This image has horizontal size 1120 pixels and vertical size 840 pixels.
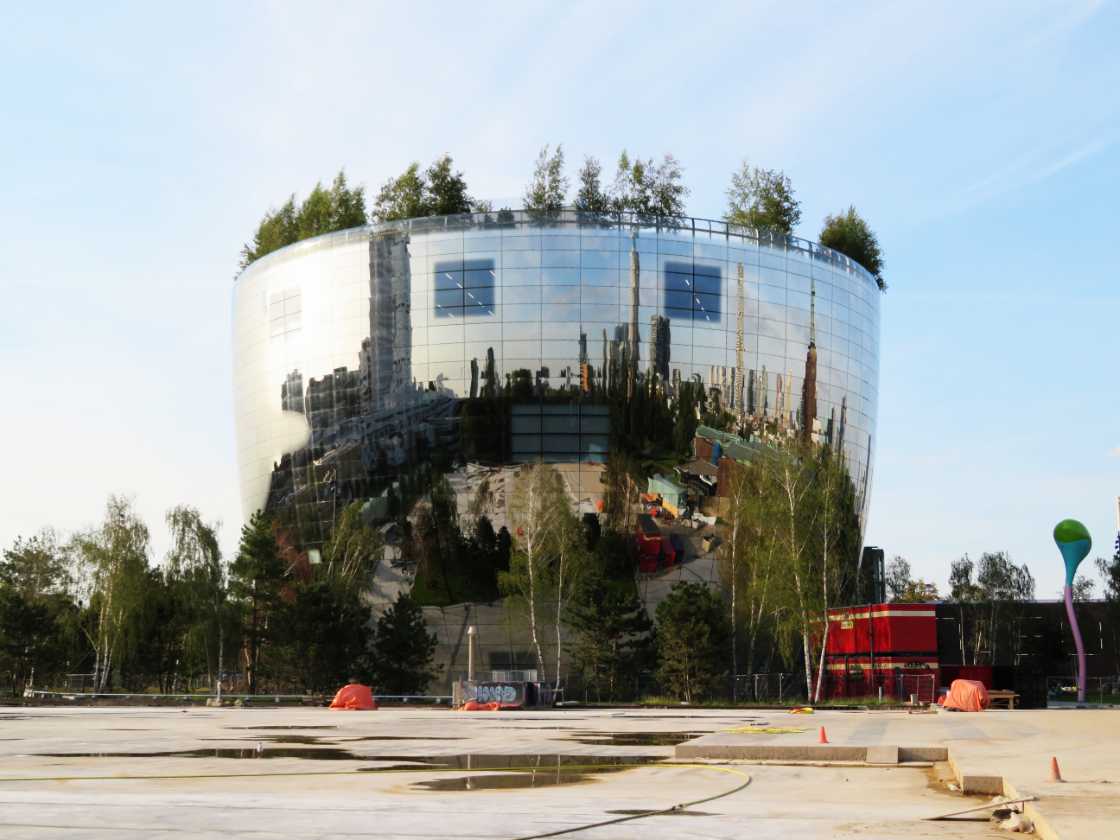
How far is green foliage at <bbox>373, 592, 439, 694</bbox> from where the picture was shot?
76812mm

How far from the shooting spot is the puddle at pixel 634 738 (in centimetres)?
2700

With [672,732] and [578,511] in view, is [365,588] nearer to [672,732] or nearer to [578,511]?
[578,511]

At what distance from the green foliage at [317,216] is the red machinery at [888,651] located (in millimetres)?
51177

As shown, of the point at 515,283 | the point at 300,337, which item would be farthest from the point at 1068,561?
the point at 300,337

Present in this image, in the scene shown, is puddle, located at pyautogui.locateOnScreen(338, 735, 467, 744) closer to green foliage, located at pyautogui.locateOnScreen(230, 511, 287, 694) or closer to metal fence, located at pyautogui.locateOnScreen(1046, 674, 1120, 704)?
green foliage, located at pyautogui.locateOnScreen(230, 511, 287, 694)

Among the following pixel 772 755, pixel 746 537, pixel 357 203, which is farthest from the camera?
pixel 357 203

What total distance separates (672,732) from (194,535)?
198 feet

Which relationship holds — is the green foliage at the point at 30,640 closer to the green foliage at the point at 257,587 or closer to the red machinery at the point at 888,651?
the green foliage at the point at 257,587

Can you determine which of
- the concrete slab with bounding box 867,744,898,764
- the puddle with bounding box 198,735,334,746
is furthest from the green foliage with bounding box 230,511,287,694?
the concrete slab with bounding box 867,744,898,764

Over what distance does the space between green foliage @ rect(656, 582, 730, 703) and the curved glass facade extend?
15784mm

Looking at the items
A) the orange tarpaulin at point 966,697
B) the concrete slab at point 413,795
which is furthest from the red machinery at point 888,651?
A: the concrete slab at point 413,795

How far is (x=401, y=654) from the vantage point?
3029 inches

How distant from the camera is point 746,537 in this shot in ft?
275

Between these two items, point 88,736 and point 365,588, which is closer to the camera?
point 88,736
